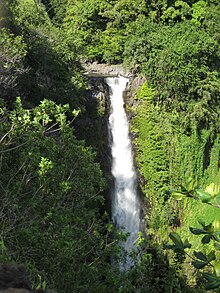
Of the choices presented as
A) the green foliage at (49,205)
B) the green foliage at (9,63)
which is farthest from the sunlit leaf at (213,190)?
the green foliage at (9,63)

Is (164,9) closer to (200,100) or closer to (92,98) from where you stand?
(200,100)

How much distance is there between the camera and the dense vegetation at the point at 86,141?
5.64 meters

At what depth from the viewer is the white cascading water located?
1442cm

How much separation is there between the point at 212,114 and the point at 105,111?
4086 millimetres

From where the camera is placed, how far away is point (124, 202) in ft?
47.9

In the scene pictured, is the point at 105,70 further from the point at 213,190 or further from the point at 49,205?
the point at 213,190

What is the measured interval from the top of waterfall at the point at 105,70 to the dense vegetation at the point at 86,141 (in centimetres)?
46

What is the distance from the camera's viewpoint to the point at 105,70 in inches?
762

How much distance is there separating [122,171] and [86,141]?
1.93 meters

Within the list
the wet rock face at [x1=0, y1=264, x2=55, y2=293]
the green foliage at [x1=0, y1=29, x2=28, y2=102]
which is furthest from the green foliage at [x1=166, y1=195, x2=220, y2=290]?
the green foliage at [x1=0, y1=29, x2=28, y2=102]

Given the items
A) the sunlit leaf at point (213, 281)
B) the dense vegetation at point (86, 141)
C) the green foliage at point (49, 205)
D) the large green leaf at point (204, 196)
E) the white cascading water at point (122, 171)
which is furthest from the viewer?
the white cascading water at point (122, 171)

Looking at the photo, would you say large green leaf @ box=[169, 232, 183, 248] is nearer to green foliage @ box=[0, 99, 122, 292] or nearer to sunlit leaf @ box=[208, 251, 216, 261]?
sunlit leaf @ box=[208, 251, 216, 261]

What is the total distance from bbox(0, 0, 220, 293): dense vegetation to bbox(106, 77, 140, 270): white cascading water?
0.39m

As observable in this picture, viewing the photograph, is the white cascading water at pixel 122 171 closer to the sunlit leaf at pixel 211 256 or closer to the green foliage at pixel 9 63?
the green foliage at pixel 9 63
